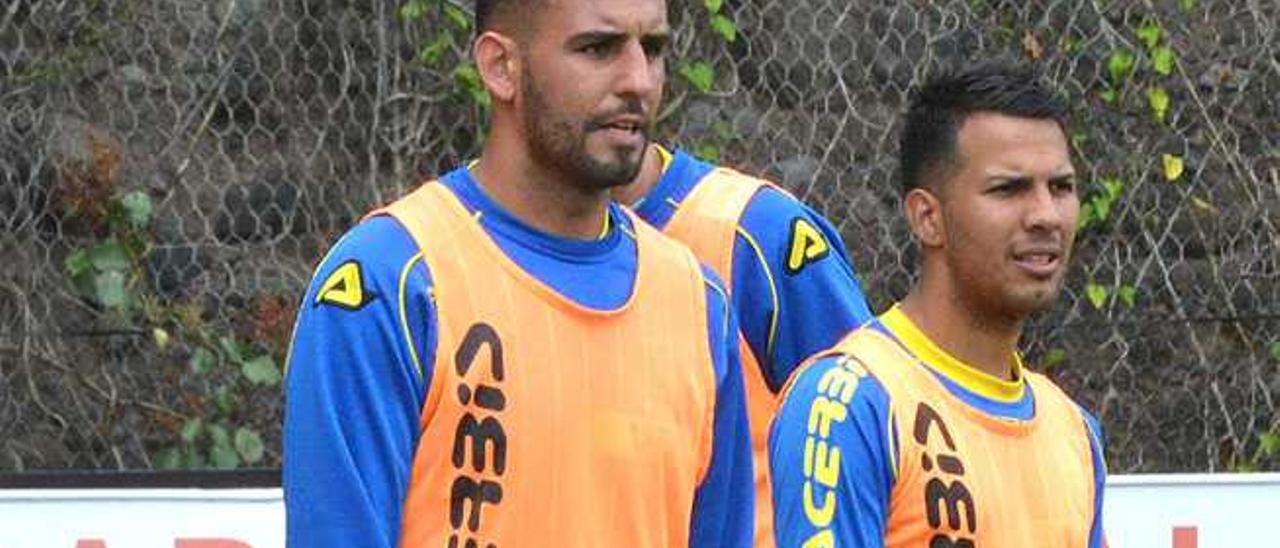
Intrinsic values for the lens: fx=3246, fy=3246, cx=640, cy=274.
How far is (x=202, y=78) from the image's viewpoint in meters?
8.43

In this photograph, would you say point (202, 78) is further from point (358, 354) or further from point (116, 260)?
point (358, 354)

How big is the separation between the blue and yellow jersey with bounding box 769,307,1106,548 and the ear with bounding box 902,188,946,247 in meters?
0.14

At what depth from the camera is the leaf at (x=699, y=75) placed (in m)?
8.47

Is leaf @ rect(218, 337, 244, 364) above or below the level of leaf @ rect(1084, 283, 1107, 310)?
below

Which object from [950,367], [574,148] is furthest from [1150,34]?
[574,148]

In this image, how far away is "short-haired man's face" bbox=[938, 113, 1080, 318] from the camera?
449 cm

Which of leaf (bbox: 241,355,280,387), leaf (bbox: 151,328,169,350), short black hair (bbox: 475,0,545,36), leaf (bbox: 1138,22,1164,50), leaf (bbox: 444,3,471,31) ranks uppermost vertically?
leaf (bbox: 444,3,471,31)

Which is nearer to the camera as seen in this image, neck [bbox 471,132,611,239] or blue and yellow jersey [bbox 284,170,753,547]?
blue and yellow jersey [bbox 284,170,753,547]

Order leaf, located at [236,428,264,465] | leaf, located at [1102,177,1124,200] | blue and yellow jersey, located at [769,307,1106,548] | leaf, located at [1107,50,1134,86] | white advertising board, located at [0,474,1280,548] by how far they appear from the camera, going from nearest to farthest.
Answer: blue and yellow jersey, located at [769,307,1106,548] < white advertising board, located at [0,474,1280,548] < leaf, located at [236,428,264,465] < leaf, located at [1102,177,1124,200] < leaf, located at [1107,50,1134,86]

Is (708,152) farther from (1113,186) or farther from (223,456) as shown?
(223,456)

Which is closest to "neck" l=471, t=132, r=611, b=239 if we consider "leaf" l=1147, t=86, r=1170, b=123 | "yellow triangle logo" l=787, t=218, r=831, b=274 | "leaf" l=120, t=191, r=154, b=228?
"yellow triangle logo" l=787, t=218, r=831, b=274

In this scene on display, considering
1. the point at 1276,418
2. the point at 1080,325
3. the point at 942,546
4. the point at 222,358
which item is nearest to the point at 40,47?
the point at 222,358

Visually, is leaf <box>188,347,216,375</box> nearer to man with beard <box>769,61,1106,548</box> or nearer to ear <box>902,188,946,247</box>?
man with beard <box>769,61,1106,548</box>

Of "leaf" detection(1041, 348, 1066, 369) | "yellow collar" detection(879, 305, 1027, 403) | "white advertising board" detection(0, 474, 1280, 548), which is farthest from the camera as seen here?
"leaf" detection(1041, 348, 1066, 369)
